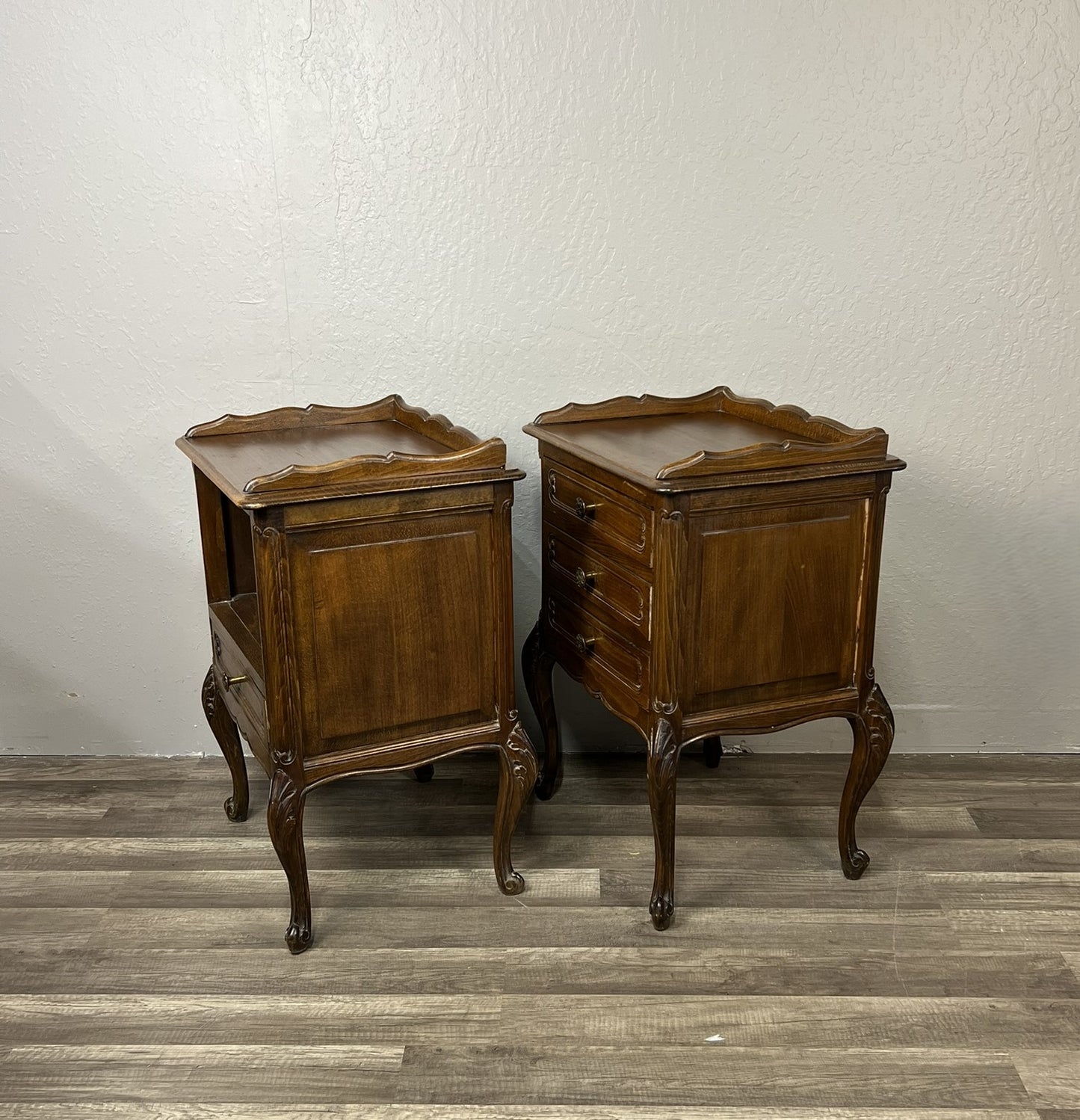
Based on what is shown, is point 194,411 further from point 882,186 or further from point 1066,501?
point 1066,501

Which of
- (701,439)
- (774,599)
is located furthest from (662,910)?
(701,439)

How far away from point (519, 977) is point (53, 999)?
86 cm

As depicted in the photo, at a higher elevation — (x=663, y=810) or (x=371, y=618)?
(x=371, y=618)

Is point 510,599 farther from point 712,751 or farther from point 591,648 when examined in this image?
point 712,751

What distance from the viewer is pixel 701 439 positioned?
2348mm

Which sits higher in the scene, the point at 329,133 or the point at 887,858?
the point at 329,133

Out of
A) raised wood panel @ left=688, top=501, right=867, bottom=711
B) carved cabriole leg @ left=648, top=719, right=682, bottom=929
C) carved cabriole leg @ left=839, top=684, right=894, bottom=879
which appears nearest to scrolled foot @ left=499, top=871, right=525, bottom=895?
carved cabriole leg @ left=648, top=719, right=682, bottom=929

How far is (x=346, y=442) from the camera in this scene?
235 cm

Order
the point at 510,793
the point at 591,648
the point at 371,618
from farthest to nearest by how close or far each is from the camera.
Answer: the point at 591,648
the point at 510,793
the point at 371,618

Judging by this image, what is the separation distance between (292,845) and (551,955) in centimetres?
55

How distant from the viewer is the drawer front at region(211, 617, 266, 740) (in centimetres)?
216

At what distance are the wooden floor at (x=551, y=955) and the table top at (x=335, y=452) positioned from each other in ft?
2.99

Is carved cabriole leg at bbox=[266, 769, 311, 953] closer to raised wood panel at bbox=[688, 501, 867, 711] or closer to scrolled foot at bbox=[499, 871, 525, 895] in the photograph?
scrolled foot at bbox=[499, 871, 525, 895]

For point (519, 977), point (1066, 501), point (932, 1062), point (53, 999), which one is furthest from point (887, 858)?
point (53, 999)
